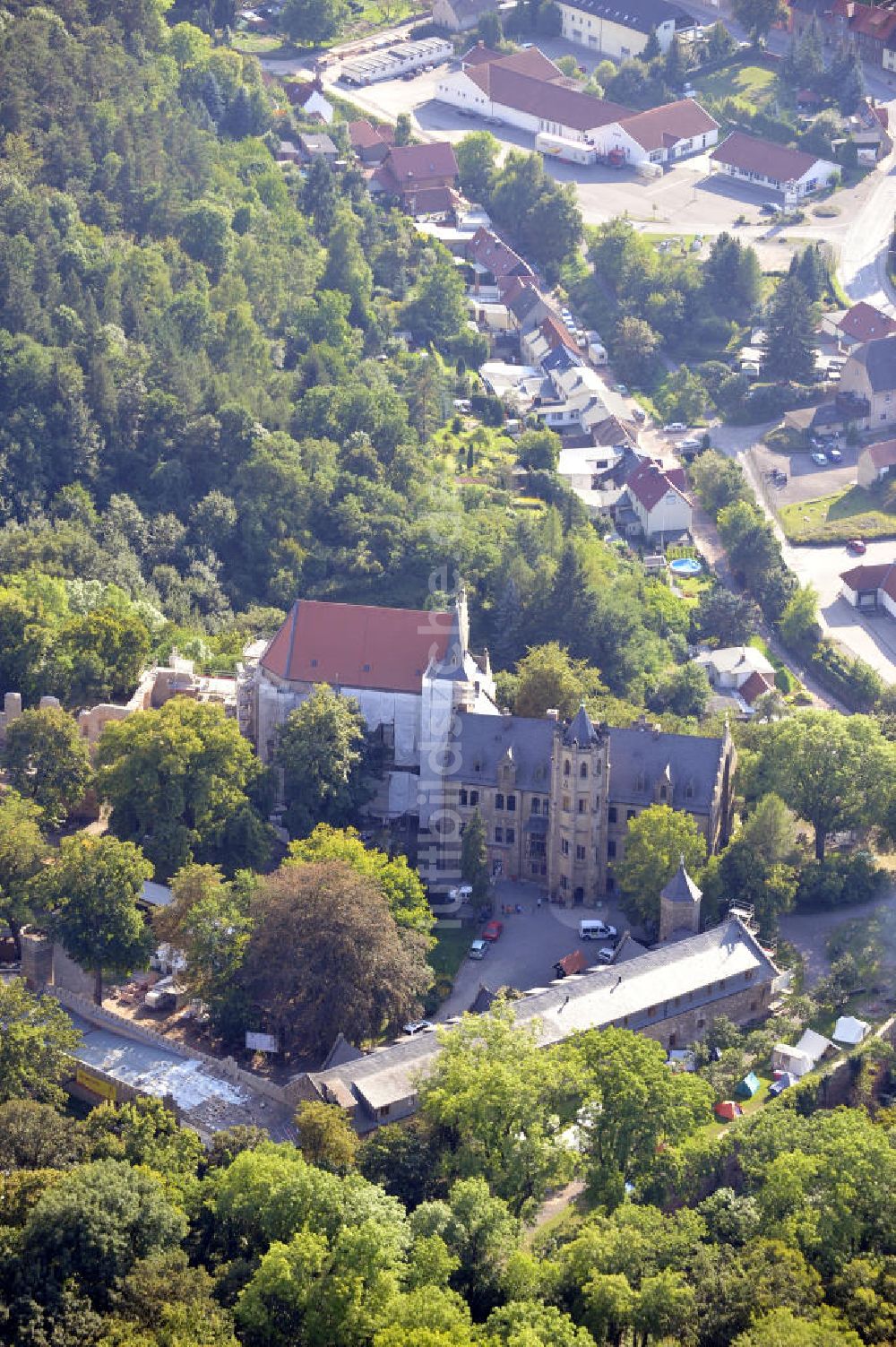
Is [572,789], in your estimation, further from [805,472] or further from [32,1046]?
[805,472]

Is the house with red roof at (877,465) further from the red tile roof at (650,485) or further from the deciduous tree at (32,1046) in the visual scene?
the deciduous tree at (32,1046)

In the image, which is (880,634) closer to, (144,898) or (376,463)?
(376,463)

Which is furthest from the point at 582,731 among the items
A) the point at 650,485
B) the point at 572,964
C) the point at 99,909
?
the point at 650,485

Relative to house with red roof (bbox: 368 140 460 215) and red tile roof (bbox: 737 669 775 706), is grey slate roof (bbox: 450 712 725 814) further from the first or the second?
house with red roof (bbox: 368 140 460 215)

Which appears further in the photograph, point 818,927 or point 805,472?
point 805,472

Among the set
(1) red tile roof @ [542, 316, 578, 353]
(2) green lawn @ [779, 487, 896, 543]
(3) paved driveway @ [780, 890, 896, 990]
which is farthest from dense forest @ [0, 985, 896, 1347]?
(1) red tile roof @ [542, 316, 578, 353]
